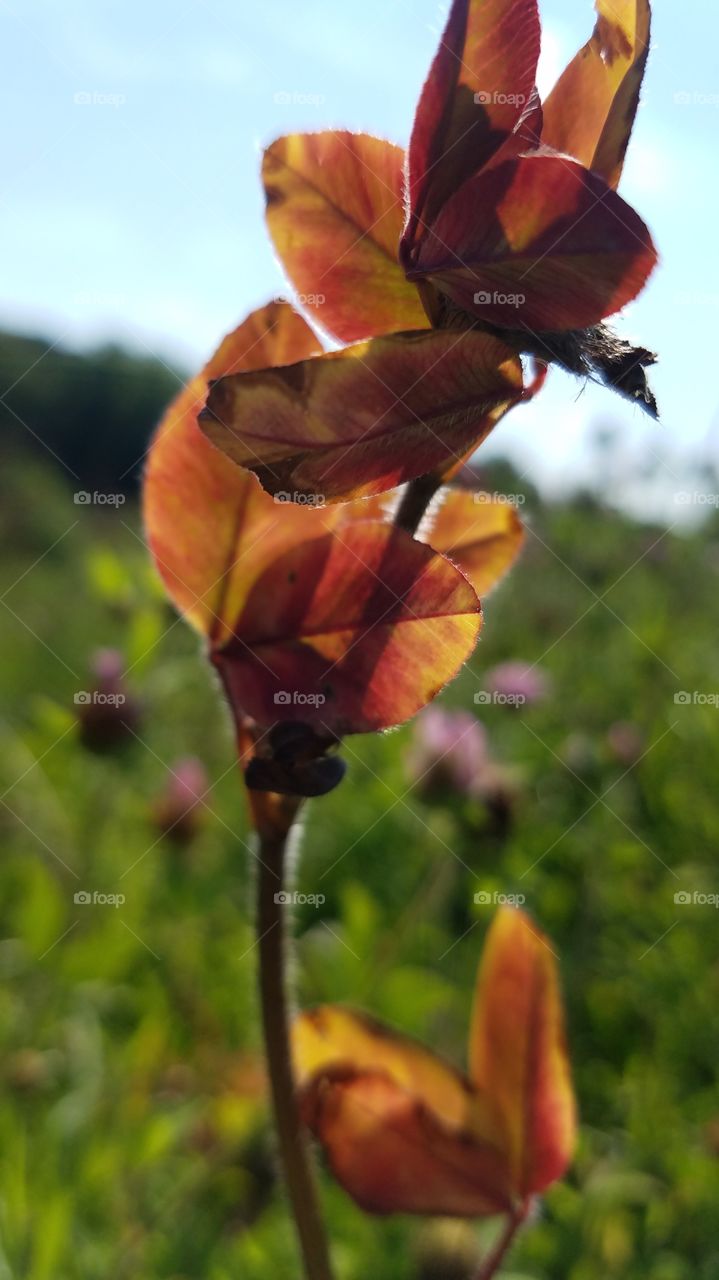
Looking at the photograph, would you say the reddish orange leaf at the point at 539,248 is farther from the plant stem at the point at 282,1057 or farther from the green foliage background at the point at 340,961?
the green foliage background at the point at 340,961

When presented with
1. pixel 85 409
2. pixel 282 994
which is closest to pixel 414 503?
pixel 282 994

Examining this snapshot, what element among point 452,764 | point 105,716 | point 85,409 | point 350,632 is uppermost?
point 350,632

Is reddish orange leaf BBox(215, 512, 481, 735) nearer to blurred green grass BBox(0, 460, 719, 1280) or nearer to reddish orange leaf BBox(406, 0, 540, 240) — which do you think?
reddish orange leaf BBox(406, 0, 540, 240)

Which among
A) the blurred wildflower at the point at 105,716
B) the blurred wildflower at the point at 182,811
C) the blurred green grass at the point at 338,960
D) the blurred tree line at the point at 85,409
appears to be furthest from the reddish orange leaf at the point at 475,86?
the blurred tree line at the point at 85,409

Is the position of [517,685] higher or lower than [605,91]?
lower

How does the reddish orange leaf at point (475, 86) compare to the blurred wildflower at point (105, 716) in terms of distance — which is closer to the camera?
the reddish orange leaf at point (475, 86)

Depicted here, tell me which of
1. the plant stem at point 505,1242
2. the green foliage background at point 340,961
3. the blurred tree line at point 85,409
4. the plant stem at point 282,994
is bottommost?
the blurred tree line at point 85,409

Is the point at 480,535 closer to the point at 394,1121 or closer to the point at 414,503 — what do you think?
the point at 414,503
